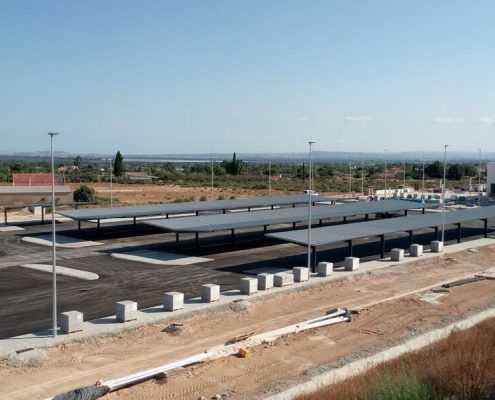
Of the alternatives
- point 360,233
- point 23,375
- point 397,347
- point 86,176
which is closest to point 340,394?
point 397,347

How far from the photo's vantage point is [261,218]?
42.5 metres

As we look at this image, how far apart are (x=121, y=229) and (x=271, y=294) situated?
23.5 m

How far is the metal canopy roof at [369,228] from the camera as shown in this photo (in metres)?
33.3

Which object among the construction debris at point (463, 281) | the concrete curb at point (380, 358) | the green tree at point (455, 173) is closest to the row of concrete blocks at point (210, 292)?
the construction debris at point (463, 281)

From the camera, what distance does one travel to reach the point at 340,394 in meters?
16.5

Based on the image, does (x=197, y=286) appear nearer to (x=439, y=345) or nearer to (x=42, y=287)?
(x=42, y=287)

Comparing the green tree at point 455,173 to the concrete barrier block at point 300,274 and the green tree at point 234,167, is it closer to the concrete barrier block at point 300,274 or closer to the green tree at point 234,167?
the green tree at point 234,167

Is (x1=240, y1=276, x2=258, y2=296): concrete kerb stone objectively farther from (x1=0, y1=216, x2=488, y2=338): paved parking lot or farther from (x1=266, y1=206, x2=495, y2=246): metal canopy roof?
(x1=266, y1=206, x2=495, y2=246): metal canopy roof

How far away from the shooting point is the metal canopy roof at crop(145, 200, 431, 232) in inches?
1480

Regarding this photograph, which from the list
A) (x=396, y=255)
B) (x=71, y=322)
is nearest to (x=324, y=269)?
(x=396, y=255)

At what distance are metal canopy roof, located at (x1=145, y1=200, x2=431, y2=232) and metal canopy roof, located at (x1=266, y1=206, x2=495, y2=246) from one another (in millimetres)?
4536

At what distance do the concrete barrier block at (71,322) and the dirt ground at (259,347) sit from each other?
2.91 feet

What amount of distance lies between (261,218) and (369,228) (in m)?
8.01

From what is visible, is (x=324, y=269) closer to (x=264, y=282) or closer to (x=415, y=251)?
(x=264, y=282)
